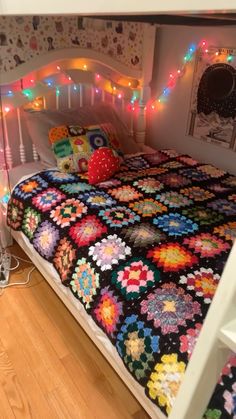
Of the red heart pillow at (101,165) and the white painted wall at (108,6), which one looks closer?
the white painted wall at (108,6)

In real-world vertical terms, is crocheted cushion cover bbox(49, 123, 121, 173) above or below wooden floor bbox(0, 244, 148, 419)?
above

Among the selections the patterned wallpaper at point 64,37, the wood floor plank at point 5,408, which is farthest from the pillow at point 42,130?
the wood floor plank at point 5,408

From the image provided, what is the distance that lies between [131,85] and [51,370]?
6.19 feet

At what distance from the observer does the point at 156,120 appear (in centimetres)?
259

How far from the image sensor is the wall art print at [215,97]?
1.98 metres

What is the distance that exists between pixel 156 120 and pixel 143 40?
575 mm

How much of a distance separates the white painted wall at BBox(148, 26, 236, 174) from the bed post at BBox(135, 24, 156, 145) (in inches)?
4.2

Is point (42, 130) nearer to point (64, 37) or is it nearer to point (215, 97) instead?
point (64, 37)

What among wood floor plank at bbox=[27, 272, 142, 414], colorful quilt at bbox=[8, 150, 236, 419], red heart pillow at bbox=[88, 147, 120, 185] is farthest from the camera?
red heart pillow at bbox=[88, 147, 120, 185]

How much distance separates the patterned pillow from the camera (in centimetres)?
190

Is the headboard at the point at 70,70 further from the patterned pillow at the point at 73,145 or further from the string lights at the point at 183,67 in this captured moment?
the patterned pillow at the point at 73,145

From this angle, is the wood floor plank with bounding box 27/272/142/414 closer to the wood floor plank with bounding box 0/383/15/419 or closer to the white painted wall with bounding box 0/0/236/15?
the wood floor plank with bounding box 0/383/15/419

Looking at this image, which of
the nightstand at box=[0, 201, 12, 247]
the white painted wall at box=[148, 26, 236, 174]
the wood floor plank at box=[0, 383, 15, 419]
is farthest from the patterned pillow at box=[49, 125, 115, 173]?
the wood floor plank at box=[0, 383, 15, 419]

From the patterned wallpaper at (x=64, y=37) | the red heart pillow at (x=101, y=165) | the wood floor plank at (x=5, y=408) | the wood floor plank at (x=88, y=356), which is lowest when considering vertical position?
the wood floor plank at (x=88, y=356)
